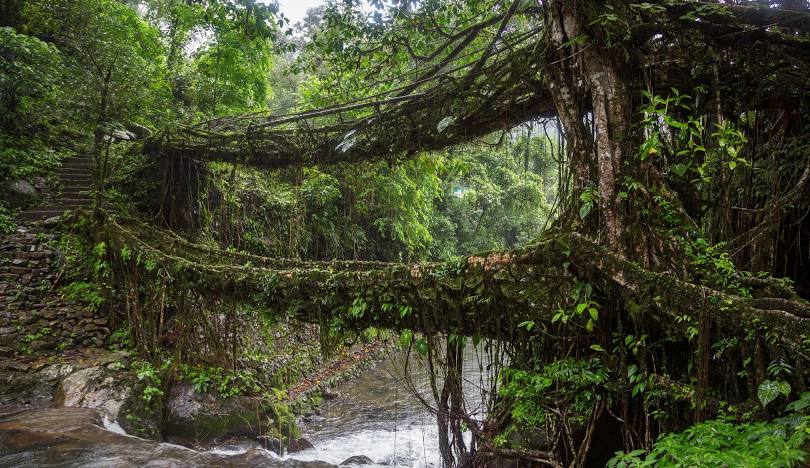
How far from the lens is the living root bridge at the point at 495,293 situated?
8.35ft

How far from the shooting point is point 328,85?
6.70 m

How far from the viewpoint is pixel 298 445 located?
253 inches

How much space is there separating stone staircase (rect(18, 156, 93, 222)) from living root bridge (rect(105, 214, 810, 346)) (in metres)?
5.43

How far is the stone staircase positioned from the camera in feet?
29.3

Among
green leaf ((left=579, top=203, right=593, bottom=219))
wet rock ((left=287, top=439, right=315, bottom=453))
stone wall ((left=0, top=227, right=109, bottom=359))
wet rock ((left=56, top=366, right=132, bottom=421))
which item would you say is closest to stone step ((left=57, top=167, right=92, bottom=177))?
stone wall ((left=0, top=227, right=109, bottom=359))

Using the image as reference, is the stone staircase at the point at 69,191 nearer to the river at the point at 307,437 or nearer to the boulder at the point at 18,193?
the boulder at the point at 18,193

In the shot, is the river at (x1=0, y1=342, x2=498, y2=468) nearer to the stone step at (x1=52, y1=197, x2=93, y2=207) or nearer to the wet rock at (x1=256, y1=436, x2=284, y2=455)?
the wet rock at (x1=256, y1=436, x2=284, y2=455)

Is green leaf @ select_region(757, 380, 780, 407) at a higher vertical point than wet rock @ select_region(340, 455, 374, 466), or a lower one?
higher

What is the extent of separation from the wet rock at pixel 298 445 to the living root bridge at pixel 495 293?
7.35 feet

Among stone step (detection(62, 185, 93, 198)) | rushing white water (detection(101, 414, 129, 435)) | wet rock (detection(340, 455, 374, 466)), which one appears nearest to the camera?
rushing white water (detection(101, 414, 129, 435))

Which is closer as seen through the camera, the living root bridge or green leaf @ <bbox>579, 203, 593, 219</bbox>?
the living root bridge

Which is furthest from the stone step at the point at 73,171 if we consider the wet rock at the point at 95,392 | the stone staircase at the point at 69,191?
the wet rock at the point at 95,392

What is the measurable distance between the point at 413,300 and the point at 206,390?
164 inches

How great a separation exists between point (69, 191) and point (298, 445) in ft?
24.0
